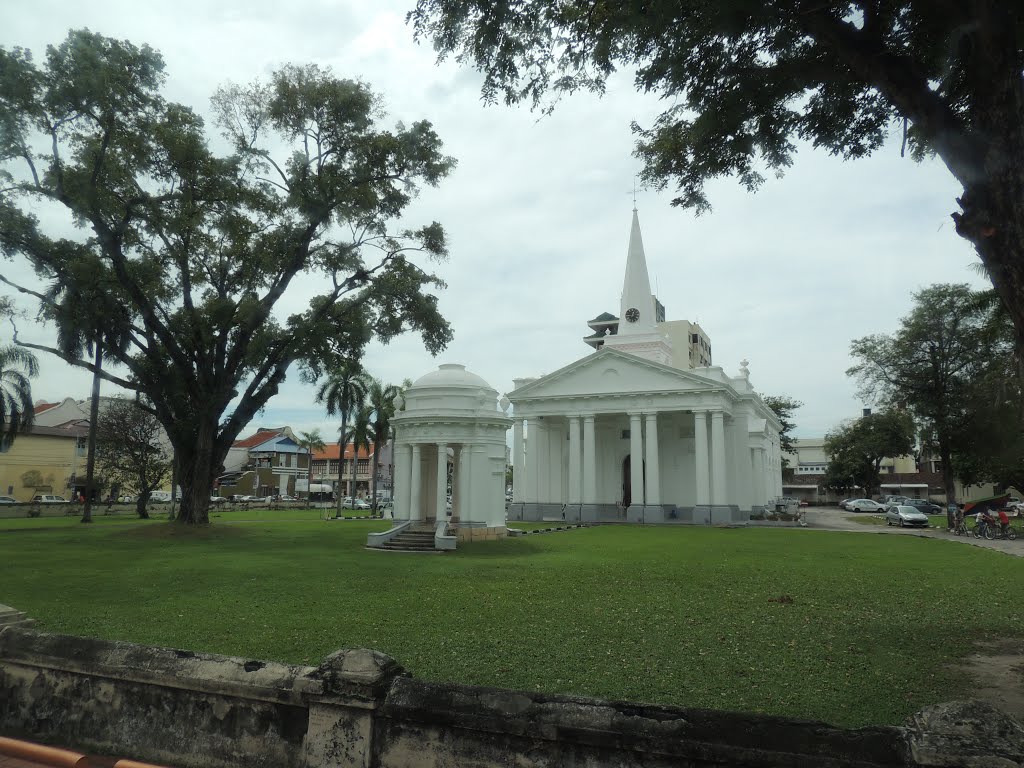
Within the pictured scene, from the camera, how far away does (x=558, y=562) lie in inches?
688

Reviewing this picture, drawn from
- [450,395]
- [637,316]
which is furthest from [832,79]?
[637,316]

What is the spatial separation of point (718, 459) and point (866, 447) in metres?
30.7

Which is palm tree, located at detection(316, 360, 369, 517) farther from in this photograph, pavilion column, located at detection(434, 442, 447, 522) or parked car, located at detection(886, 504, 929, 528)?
parked car, located at detection(886, 504, 929, 528)

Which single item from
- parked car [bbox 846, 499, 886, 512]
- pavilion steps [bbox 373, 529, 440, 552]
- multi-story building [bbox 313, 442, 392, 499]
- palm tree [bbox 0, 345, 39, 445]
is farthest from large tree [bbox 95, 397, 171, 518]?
parked car [bbox 846, 499, 886, 512]

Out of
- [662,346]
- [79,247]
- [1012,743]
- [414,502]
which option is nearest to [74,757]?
[1012,743]

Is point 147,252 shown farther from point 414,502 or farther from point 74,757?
point 74,757

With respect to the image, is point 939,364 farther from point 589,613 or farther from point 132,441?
point 132,441

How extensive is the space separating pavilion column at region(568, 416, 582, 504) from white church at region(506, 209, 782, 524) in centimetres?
6

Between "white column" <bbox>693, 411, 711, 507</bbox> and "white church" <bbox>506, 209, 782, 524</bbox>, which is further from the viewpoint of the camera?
"white church" <bbox>506, 209, 782, 524</bbox>

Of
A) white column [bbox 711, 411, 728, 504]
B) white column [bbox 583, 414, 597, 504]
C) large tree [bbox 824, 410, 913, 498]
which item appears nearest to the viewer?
white column [bbox 711, 411, 728, 504]

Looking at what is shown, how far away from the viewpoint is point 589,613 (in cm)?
1048

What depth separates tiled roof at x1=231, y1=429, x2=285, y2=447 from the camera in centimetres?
8331

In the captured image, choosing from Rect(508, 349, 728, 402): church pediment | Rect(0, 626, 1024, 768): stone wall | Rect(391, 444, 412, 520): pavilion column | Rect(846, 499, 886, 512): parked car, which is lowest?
Rect(846, 499, 886, 512): parked car

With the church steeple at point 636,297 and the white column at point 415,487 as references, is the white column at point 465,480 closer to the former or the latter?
the white column at point 415,487
